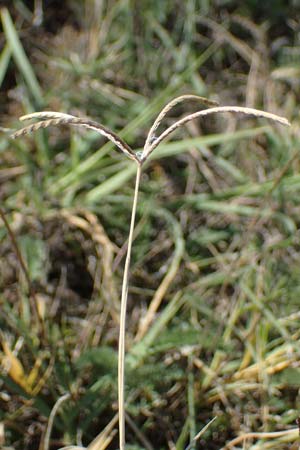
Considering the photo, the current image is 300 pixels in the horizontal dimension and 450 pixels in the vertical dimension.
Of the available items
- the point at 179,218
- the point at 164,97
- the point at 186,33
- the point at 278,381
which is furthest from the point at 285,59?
the point at 278,381

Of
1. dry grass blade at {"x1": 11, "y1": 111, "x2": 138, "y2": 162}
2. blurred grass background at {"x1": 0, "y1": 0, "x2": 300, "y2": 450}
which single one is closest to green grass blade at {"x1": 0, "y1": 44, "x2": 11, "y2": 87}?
blurred grass background at {"x1": 0, "y1": 0, "x2": 300, "y2": 450}

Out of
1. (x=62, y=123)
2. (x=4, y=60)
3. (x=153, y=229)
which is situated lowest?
(x=153, y=229)

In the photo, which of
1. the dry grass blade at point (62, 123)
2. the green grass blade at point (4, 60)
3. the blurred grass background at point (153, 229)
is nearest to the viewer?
the dry grass blade at point (62, 123)

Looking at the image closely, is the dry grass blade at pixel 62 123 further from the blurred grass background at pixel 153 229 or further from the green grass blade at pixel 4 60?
the green grass blade at pixel 4 60

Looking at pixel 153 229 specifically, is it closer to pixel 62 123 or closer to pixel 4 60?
pixel 4 60

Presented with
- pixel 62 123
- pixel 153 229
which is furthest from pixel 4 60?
pixel 62 123

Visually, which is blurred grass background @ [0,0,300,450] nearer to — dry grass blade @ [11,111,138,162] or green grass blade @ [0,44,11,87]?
green grass blade @ [0,44,11,87]

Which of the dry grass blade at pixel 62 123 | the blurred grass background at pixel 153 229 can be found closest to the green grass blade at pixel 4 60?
the blurred grass background at pixel 153 229

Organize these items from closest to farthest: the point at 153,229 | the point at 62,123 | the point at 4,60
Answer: the point at 62,123, the point at 153,229, the point at 4,60

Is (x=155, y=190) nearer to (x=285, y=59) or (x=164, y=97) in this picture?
(x=164, y=97)
